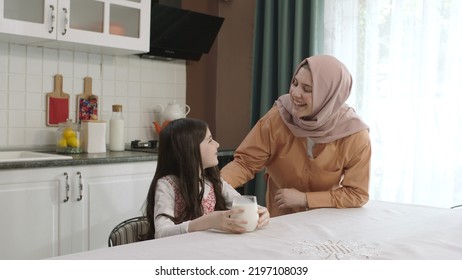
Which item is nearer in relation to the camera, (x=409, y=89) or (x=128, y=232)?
(x=128, y=232)

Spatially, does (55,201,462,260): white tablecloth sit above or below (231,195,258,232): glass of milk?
below

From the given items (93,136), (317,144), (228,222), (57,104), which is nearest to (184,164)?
(228,222)

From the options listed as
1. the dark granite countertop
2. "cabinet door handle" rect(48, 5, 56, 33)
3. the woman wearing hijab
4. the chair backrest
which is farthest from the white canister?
the chair backrest

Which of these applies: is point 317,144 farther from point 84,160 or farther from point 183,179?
point 84,160

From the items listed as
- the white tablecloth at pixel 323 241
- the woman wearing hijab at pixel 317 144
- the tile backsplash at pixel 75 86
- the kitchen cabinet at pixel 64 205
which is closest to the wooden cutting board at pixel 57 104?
the tile backsplash at pixel 75 86

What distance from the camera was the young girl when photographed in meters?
1.59

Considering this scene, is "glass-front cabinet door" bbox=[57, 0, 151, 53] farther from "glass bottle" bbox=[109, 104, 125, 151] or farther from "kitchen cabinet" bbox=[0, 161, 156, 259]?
"kitchen cabinet" bbox=[0, 161, 156, 259]

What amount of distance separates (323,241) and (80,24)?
2.09m

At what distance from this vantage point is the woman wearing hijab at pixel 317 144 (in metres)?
1.81

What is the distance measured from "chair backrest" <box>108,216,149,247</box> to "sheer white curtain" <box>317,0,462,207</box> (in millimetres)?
1594

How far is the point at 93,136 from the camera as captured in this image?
2.90 meters

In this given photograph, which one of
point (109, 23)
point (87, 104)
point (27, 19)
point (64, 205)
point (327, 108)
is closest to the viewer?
point (327, 108)
